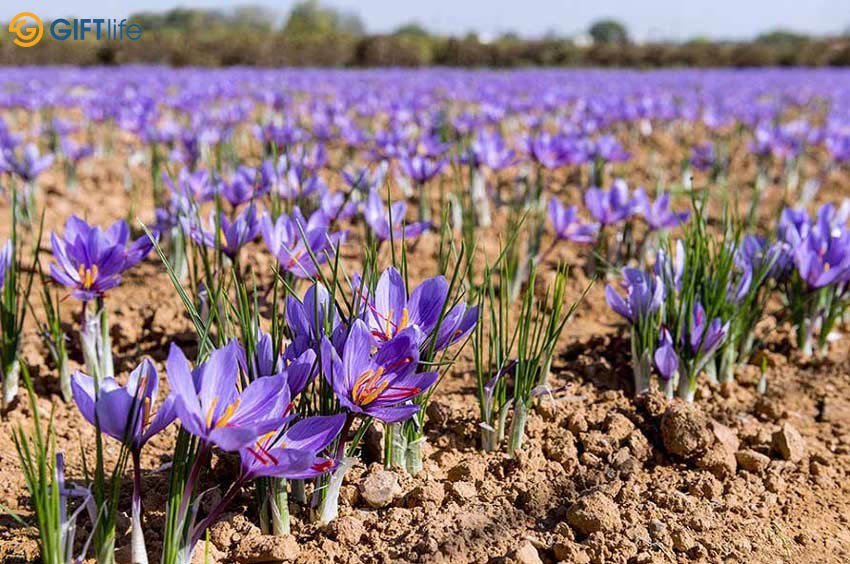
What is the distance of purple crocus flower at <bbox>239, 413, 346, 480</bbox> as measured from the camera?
113 centimetres

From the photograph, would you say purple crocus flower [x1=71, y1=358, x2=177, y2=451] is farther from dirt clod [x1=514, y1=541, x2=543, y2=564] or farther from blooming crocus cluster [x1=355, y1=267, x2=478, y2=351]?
dirt clod [x1=514, y1=541, x2=543, y2=564]

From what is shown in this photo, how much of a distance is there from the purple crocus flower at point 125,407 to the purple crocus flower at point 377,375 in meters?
0.25

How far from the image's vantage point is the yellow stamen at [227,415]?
1.12 meters

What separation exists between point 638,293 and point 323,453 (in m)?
0.89

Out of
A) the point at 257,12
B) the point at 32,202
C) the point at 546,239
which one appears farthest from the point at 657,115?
the point at 257,12

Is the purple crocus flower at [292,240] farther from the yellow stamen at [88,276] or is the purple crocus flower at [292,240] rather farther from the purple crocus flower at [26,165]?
the purple crocus flower at [26,165]

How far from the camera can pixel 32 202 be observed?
143 inches

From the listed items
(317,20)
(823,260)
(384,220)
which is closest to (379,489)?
(384,220)

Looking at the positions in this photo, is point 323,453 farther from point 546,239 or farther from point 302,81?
point 302,81

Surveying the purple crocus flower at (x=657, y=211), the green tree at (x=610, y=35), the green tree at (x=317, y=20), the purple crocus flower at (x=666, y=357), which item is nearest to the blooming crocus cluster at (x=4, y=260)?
the purple crocus flower at (x=666, y=357)

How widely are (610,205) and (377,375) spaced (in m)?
1.73

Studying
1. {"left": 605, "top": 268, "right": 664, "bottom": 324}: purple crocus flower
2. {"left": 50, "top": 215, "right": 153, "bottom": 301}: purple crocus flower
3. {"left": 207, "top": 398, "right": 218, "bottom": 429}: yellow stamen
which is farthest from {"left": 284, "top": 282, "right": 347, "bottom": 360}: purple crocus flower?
{"left": 605, "top": 268, "right": 664, "bottom": 324}: purple crocus flower

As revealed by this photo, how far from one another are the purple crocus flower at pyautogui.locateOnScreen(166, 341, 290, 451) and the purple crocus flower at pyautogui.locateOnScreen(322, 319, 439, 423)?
0.34 ft

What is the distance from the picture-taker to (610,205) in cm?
278
